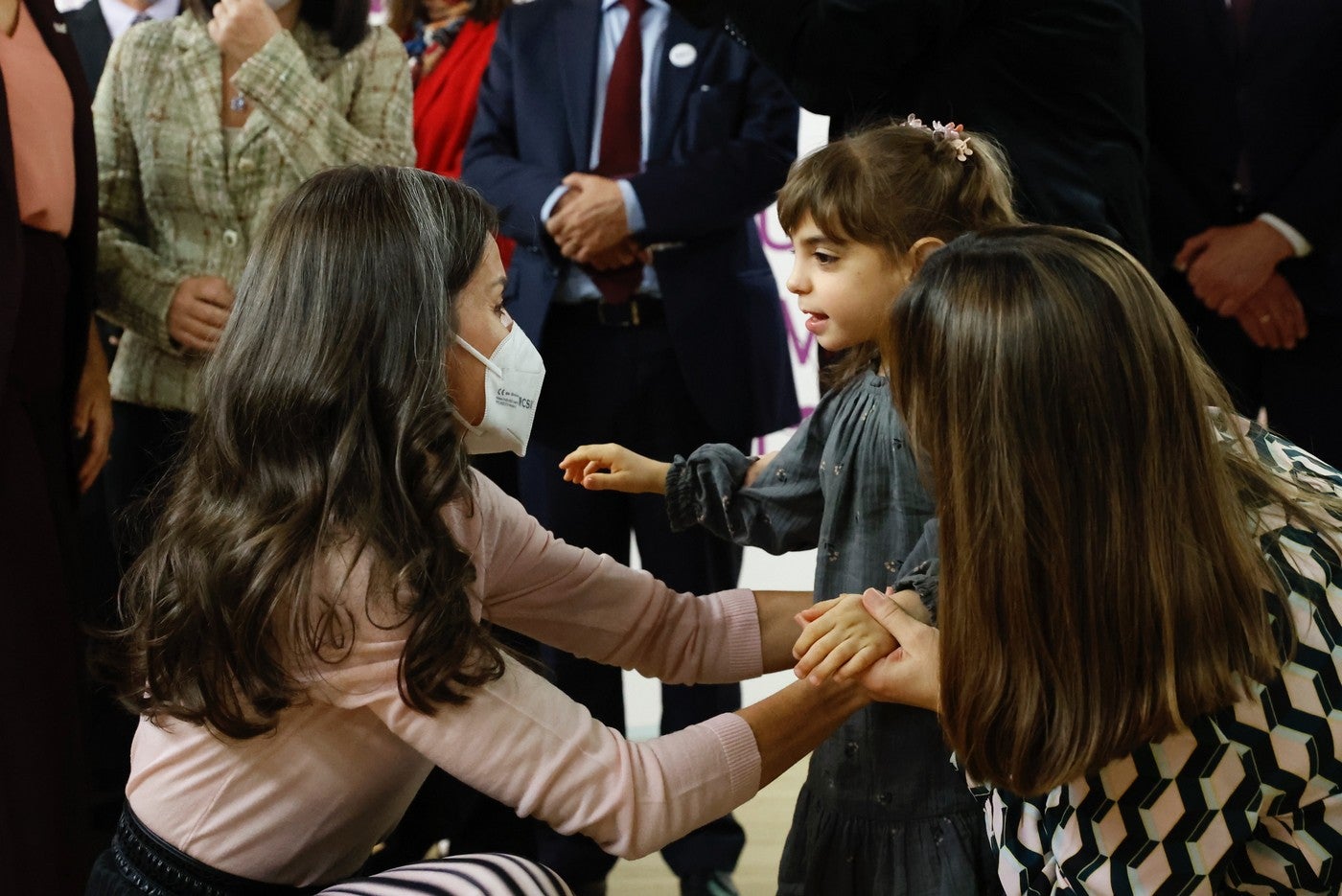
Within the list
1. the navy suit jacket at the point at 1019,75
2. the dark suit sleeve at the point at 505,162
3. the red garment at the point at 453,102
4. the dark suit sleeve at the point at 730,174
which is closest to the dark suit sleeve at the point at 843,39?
the navy suit jacket at the point at 1019,75

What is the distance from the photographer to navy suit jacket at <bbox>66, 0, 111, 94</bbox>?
9.50 feet

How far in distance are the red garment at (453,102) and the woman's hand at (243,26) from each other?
40 centimetres

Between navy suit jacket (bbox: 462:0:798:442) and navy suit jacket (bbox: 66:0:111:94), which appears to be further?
navy suit jacket (bbox: 66:0:111:94)

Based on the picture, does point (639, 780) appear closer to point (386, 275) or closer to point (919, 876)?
point (919, 876)

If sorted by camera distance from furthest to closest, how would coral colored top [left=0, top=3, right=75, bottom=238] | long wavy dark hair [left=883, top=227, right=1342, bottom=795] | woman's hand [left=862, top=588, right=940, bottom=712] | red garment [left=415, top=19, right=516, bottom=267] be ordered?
red garment [left=415, top=19, right=516, bottom=267], coral colored top [left=0, top=3, right=75, bottom=238], woman's hand [left=862, top=588, right=940, bottom=712], long wavy dark hair [left=883, top=227, right=1342, bottom=795]

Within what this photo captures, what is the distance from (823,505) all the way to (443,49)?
5.13ft

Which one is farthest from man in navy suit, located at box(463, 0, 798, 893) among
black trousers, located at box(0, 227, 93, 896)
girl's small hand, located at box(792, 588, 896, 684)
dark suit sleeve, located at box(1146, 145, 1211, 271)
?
girl's small hand, located at box(792, 588, 896, 684)

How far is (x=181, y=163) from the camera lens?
248 centimetres

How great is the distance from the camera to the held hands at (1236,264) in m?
2.44

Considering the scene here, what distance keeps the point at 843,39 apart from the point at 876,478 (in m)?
0.62

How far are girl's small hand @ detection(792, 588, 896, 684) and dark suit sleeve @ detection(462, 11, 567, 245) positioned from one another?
1204 millimetres

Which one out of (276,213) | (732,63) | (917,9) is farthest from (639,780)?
(732,63)

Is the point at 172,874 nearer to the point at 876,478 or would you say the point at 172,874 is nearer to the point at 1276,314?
the point at 876,478

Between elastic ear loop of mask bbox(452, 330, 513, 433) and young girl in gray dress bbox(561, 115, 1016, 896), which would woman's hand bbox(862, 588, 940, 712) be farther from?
elastic ear loop of mask bbox(452, 330, 513, 433)
